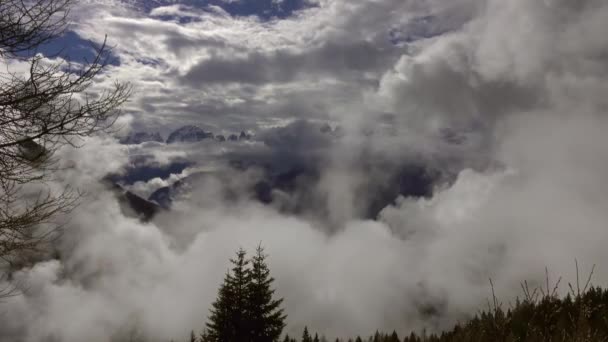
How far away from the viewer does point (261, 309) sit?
3259 cm

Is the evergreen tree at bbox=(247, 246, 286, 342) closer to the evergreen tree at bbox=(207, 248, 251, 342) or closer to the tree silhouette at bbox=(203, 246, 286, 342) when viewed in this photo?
the tree silhouette at bbox=(203, 246, 286, 342)

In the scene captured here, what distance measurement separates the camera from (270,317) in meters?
32.4

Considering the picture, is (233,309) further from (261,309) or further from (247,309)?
(261,309)

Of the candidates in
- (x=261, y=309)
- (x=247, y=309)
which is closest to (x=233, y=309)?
(x=247, y=309)

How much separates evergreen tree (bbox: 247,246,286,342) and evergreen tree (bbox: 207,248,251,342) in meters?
0.40

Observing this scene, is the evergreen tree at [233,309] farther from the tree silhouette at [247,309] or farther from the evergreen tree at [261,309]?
the evergreen tree at [261,309]

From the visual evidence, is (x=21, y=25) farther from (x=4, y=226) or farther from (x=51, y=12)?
(x=4, y=226)

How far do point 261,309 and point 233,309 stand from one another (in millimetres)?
1968

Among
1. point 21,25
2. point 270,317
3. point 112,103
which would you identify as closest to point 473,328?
point 112,103

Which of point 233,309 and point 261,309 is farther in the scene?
point 261,309

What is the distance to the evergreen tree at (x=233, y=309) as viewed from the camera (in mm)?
30562

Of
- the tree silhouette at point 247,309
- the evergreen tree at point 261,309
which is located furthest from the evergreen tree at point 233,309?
the evergreen tree at point 261,309

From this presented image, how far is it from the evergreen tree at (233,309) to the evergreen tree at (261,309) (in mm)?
400

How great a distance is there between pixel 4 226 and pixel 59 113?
2194 millimetres
